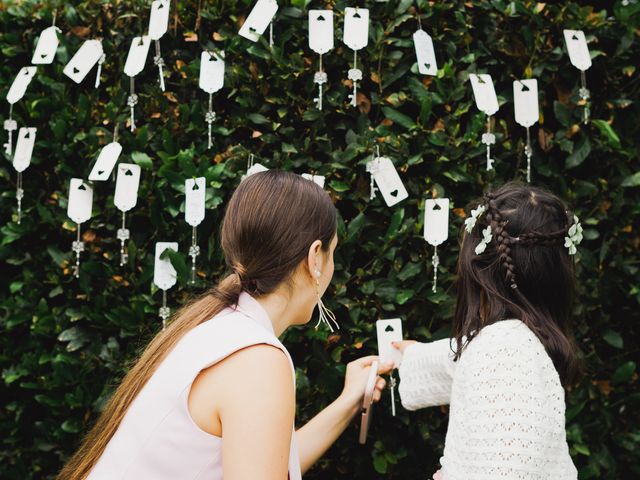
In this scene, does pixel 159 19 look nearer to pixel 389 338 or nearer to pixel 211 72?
pixel 211 72

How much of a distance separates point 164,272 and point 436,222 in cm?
92

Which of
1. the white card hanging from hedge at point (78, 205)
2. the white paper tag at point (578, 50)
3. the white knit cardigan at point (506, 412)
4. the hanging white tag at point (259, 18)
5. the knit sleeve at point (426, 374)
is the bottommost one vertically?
the knit sleeve at point (426, 374)

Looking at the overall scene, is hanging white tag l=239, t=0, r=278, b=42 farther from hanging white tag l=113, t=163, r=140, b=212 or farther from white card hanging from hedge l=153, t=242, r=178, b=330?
white card hanging from hedge l=153, t=242, r=178, b=330

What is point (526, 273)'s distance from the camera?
177cm

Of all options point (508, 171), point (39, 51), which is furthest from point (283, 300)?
point (39, 51)

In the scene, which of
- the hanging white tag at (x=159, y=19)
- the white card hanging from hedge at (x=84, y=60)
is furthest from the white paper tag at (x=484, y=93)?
the white card hanging from hedge at (x=84, y=60)

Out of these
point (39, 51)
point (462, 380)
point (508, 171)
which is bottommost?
point (462, 380)

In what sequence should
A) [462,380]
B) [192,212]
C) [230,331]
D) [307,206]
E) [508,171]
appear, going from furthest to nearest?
[508,171] < [192,212] < [462,380] < [307,206] < [230,331]

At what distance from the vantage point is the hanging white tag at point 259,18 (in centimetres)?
229

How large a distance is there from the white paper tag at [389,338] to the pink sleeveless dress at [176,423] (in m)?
0.83

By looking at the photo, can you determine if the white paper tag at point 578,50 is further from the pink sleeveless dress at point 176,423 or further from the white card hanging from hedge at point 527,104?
the pink sleeveless dress at point 176,423

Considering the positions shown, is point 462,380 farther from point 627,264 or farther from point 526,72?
point 526,72

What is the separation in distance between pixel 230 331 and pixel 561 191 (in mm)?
1444

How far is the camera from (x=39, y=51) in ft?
8.31
